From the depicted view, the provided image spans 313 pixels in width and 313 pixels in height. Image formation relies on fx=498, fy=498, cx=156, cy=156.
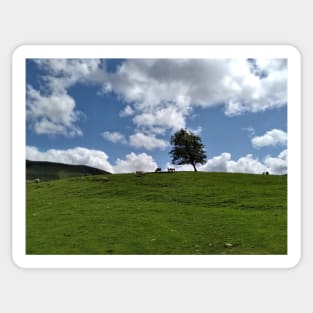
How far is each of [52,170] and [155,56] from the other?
3.63 metres

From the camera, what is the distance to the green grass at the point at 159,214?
994 centimetres

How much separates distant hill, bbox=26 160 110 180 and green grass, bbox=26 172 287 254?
253 millimetres

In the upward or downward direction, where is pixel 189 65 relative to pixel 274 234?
upward

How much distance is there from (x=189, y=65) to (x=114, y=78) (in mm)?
1533

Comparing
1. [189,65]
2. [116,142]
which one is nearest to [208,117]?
[189,65]

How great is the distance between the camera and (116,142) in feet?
33.4
